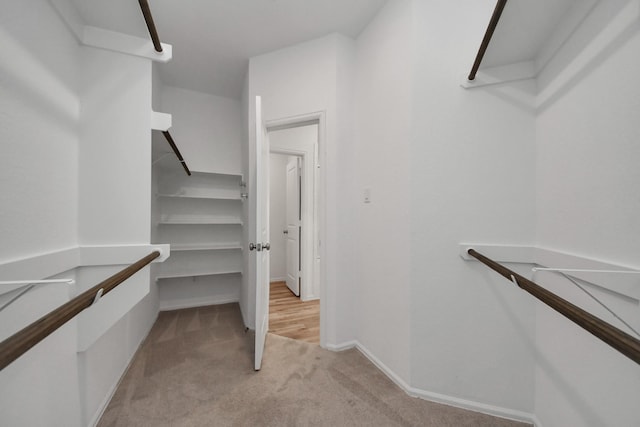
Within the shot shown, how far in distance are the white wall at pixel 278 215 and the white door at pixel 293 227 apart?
474mm

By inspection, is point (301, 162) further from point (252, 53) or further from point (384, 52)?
point (384, 52)

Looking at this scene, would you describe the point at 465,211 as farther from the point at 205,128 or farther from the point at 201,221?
the point at 205,128

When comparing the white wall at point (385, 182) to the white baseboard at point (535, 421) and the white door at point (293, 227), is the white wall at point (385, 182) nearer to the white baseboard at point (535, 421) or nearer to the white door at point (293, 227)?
the white baseboard at point (535, 421)

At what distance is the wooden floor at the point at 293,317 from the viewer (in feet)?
7.46

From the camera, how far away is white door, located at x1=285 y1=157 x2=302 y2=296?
11.0 ft

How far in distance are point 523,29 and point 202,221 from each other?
10.3 ft

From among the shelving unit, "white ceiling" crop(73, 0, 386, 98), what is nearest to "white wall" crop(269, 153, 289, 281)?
the shelving unit

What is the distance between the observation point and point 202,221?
9.70ft

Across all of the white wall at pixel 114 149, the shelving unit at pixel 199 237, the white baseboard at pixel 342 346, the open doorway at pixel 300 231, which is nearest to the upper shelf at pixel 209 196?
the shelving unit at pixel 199 237

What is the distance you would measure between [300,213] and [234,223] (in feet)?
2.89

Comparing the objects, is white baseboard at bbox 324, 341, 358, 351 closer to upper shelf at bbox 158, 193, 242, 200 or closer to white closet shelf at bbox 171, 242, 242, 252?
white closet shelf at bbox 171, 242, 242, 252

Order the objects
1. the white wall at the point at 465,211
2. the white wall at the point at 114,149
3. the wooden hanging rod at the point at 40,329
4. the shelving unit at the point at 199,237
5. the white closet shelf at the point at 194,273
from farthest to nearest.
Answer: the shelving unit at the point at 199,237 → the white closet shelf at the point at 194,273 → the white wall at the point at 465,211 → the white wall at the point at 114,149 → the wooden hanging rod at the point at 40,329

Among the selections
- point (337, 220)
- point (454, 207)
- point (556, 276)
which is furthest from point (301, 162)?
point (556, 276)

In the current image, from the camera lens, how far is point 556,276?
1100 mm
